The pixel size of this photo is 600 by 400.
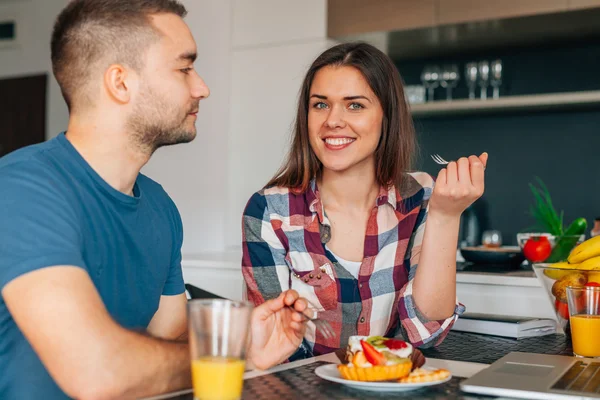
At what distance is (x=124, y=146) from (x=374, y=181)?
2.79 feet

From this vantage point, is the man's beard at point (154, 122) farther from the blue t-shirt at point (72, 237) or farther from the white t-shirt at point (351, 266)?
the white t-shirt at point (351, 266)

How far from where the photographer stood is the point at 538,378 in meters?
1.09

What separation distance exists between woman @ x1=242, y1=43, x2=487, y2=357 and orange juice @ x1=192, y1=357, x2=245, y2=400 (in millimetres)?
789

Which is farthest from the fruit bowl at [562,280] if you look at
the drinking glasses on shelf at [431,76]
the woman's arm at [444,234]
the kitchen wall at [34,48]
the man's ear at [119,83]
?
the kitchen wall at [34,48]

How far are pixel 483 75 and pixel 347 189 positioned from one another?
2068 millimetres

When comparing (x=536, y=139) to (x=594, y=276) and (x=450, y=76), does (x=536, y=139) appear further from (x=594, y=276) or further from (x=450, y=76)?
(x=594, y=276)

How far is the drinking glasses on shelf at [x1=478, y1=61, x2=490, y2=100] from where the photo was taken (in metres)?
3.73

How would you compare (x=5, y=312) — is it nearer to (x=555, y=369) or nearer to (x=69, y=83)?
(x=69, y=83)

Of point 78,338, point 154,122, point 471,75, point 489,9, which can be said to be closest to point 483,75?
point 471,75

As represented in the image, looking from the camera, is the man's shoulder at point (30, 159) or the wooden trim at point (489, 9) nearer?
the man's shoulder at point (30, 159)

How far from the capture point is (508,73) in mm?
3949

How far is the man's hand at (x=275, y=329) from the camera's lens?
116 cm

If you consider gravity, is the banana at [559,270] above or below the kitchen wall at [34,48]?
below

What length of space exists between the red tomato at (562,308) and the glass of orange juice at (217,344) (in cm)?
87
